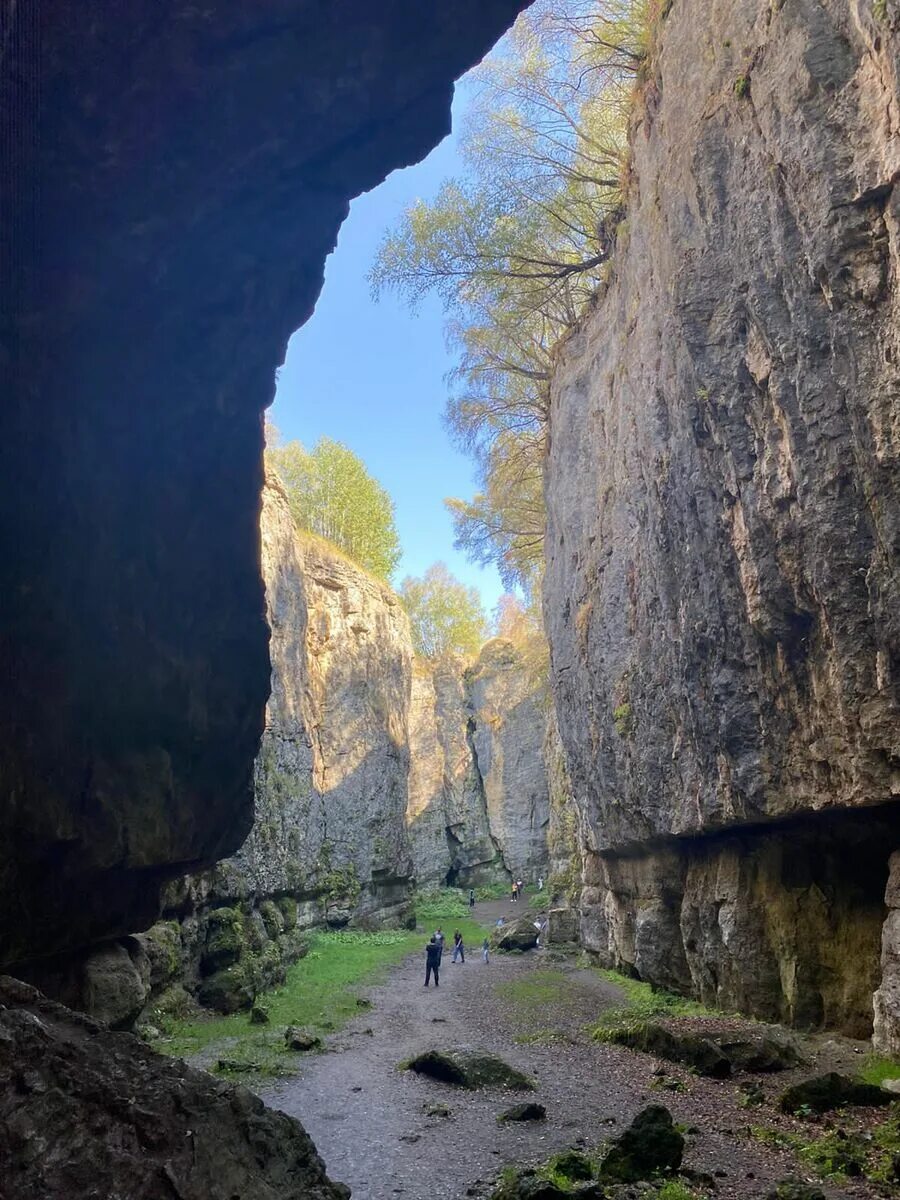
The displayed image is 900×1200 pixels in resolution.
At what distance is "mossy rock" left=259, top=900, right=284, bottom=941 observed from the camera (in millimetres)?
26703

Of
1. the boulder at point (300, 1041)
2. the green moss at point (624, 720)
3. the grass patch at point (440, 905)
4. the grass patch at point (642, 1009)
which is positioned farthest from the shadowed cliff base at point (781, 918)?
the grass patch at point (440, 905)

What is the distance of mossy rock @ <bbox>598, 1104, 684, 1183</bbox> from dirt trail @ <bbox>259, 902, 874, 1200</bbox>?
0.43 m

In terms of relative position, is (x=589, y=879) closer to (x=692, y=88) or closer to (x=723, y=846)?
(x=723, y=846)

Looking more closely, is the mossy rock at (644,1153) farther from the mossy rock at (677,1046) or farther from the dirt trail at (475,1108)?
the mossy rock at (677,1046)

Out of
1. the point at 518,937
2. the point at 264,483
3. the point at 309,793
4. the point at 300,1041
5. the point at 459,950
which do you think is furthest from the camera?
the point at 309,793

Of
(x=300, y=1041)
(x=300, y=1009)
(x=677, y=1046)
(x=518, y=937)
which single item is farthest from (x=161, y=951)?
(x=518, y=937)

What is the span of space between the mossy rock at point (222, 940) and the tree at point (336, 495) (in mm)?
28581

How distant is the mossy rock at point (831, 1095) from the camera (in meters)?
10.5

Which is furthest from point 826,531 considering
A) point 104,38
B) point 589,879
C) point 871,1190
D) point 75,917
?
point 589,879

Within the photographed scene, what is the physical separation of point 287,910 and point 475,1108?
19.2 metres

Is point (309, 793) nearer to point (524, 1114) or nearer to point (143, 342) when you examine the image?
point (524, 1114)

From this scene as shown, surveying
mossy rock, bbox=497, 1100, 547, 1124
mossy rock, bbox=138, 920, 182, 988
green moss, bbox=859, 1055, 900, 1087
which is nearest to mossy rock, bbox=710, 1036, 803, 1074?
green moss, bbox=859, 1055, 900, 1087

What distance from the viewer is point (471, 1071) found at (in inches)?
524

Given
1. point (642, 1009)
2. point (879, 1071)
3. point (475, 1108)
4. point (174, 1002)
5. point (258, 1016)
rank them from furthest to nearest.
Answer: point (642, 1009)
point (258, 1016)
point (174, 1002)
point (475, 1108)
point (879, 1071)
